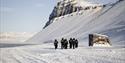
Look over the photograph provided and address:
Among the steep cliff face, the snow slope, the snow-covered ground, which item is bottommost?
the snow-covered ground

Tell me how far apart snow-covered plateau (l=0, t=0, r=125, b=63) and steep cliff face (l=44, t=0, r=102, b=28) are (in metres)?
7.87

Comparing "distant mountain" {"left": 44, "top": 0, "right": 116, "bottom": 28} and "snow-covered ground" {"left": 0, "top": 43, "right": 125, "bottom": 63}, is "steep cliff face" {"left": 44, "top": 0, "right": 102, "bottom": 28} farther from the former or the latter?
"snow-covered ground" {"left": 0, "top": 43, "right": 125, "bottom": 63}

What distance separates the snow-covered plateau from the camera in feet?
69.2

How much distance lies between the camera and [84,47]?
132 feet

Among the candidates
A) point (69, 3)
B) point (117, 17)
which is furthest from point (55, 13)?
point (117, 17)

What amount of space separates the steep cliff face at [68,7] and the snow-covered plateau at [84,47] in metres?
7.87

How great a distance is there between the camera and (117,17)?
81062 mm

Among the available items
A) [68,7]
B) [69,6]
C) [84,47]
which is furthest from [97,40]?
[68,7]

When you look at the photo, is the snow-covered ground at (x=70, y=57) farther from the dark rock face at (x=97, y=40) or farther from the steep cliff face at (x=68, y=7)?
the steep cliff face at (x=68, y=7)

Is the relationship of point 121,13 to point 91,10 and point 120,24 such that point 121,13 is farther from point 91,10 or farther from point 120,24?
point 91,10

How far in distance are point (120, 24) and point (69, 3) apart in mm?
90260

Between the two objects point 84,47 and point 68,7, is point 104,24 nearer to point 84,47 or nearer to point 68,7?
point 84,47

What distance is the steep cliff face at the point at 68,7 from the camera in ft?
478

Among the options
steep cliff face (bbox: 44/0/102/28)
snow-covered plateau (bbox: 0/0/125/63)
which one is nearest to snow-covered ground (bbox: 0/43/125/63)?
snow-covered plateau (bbox: 0/0/125/63)
